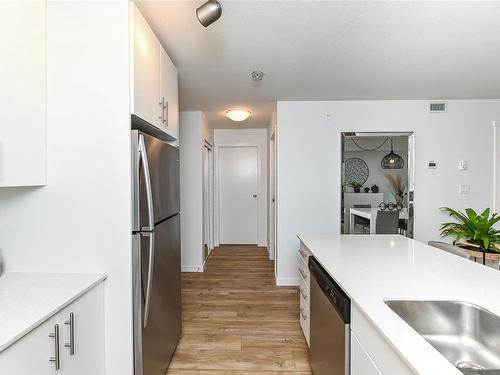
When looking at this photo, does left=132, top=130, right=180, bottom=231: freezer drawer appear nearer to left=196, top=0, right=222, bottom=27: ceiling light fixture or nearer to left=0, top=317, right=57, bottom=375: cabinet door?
left=0, top=317, right=57, bottom=375: cabinet door

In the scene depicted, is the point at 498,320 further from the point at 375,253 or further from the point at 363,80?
the point at 363,80

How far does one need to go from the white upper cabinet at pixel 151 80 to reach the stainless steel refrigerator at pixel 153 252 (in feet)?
0.59

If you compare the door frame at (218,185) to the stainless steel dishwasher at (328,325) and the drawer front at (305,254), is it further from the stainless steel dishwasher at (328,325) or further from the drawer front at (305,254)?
the stainless steel dishwasher at (328,325)

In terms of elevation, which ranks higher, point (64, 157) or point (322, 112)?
point (322, 112)

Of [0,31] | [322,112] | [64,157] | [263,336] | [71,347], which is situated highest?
[322,112]

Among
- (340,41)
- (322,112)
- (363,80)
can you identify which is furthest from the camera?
(322,112)

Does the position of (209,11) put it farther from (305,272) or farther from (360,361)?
(305,272)

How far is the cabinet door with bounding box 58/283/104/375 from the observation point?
1.17 metres

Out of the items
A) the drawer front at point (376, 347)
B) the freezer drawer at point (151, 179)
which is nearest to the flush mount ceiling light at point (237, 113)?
the freezer drawer at point (151, 179)

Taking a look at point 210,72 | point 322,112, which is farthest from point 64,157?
point 322,112

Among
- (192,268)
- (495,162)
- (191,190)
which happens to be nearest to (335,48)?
(191,190)

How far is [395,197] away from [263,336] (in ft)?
7.91

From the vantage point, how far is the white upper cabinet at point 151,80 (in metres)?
1.51

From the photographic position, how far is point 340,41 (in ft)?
6.64
